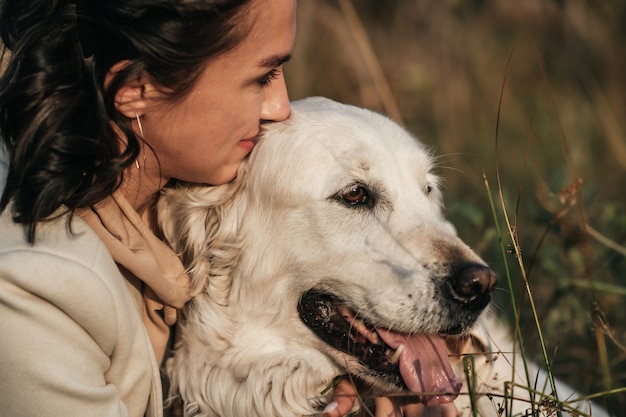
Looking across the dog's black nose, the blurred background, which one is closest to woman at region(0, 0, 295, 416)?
the dog's black nose

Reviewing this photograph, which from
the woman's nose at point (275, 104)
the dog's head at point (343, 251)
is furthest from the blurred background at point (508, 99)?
the woman's nose at point (275, 104)

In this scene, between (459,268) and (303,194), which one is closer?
(459,268)

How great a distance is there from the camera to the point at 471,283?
250 centimetres

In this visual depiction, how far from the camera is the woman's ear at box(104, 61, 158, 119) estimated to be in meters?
2.40

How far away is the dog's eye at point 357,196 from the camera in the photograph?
8.92ft

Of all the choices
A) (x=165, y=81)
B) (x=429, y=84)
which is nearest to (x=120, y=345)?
(x=165, y=81)

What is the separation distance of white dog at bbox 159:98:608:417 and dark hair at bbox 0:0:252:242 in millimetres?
511

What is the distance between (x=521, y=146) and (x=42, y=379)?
5.42 m

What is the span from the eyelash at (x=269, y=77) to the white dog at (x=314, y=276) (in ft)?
0.60

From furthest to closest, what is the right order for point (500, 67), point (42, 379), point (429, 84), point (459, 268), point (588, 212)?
point (500, 67), point (429, 84), point (588, 212), point (459, 268), point (42, 379)

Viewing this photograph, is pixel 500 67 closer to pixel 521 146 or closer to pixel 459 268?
pixel 521 146

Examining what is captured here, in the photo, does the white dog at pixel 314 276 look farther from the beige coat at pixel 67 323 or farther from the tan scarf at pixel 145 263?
the beige coat at pixel 67 323

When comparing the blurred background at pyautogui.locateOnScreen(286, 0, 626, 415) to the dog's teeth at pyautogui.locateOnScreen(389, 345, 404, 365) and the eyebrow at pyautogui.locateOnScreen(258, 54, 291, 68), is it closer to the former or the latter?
the dog's teeth at pyautogui.locateOnScreen(389, 345, 404, 365)

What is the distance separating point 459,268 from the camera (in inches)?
98.6
